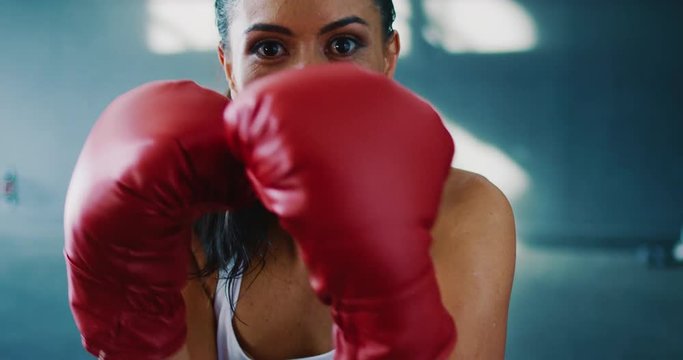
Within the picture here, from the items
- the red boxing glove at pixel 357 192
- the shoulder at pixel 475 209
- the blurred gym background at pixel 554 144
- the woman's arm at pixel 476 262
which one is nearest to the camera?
the red boxing glove at pixel 357 192

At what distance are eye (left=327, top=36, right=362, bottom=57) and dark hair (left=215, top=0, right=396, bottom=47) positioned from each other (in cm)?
10

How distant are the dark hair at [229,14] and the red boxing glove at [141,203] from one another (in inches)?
13.3

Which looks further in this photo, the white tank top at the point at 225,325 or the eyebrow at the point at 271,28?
the white tank top at the point at 225,325

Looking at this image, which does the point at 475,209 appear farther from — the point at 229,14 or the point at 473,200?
the point at 229,14

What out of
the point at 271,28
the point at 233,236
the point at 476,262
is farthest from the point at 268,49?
the point at 476,262

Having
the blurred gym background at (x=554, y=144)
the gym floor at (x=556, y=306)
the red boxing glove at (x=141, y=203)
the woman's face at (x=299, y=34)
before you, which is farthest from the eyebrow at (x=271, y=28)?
the gym floor at (x=556, y=306)

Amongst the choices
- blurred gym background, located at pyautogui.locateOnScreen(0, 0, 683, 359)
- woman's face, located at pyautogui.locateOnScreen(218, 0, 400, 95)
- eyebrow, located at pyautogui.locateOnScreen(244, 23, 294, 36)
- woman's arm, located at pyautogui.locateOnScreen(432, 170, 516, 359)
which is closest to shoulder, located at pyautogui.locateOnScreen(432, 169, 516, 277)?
woman's arm, located at pyautogui.locateOnScreen(432, 170, 516, 359)

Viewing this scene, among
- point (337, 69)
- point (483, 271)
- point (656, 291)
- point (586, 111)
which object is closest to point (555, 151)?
point (586, 111)

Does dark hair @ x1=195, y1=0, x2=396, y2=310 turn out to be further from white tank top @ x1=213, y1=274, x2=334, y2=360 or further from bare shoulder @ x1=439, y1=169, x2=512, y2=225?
bare shoulder @ x1=439, y1=169, x2=512, y2=225

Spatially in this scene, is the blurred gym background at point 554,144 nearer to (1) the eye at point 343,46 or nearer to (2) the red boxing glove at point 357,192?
(1) the eye at point 343,46

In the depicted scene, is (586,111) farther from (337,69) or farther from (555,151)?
(337,69)

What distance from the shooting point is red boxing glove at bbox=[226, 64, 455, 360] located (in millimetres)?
458

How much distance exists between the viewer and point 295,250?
3.22 feet

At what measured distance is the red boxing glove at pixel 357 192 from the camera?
46 cm
